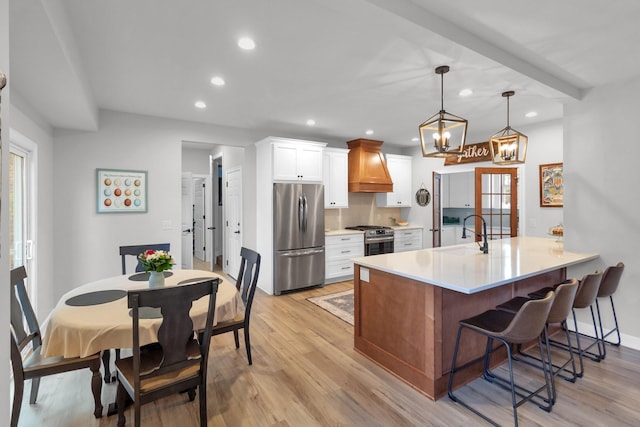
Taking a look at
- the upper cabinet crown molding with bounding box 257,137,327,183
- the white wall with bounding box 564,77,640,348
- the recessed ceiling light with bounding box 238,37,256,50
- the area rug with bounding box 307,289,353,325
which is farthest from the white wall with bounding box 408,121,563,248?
the recessed ceiling light with bounding box 238,37,256,50

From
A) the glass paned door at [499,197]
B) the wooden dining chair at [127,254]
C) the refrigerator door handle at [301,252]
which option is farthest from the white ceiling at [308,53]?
the refrigerator door handle at [301,252]

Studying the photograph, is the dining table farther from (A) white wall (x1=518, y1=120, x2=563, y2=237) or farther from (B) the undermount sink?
(A) white wall (x1=518, y1=120, x2=563, y2=237)

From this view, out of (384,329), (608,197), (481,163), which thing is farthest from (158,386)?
(481,163)

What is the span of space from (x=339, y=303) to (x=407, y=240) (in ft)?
8.49

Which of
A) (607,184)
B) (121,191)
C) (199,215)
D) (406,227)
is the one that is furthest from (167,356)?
(199,215)

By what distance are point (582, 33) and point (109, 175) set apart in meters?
5.02

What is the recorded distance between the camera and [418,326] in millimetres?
2355

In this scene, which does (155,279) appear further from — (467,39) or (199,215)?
(199,215)

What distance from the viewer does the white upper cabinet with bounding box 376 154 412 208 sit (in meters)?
6.48

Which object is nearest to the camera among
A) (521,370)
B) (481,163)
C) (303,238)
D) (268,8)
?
(268,8)

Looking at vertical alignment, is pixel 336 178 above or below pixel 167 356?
above

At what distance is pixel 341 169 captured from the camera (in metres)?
5.76

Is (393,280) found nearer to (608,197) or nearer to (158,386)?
(158,386)

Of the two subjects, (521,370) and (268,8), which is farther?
(521,370)
